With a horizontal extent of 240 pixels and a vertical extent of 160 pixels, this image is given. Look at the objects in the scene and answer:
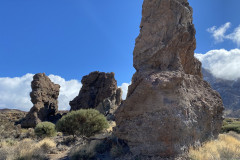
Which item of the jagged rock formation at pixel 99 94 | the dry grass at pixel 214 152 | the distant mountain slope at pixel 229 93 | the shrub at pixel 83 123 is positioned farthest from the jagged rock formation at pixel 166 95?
the distant mountain slope at pixel 229 93

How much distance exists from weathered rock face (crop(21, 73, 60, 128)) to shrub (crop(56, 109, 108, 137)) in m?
20.5

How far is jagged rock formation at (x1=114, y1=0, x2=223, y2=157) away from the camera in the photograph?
6.73 metres

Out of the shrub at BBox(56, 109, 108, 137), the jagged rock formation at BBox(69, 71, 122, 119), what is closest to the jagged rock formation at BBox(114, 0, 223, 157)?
the shrub at BBox(56, 109, 108, 137)

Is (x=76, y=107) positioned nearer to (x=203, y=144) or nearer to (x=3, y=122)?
(x=3, y=122)

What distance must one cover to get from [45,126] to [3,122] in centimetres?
359

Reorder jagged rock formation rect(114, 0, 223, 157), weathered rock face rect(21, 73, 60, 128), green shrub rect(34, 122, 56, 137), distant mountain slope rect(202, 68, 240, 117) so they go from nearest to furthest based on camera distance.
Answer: jagged rock formation rect(114, 0, 223, 157), green shrub rect(34, 122, 56, 137), weathered rock face rect(21, 73, 60, 128), distant mountain slope rect(202, 68, 240, 117)

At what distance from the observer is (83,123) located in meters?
13.1

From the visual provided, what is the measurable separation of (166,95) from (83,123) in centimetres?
757

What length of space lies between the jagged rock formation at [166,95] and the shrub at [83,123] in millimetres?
5397

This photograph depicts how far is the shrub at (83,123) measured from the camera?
12.9 metres

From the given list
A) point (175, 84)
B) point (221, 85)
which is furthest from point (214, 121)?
point (221, 85)

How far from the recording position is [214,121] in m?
9.18

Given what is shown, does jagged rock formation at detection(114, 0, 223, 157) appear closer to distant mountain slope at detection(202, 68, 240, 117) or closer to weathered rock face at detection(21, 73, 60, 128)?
weathered rock face at detection(21, 73, 60, 128)

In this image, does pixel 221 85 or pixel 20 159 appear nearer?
pixel 20 159
